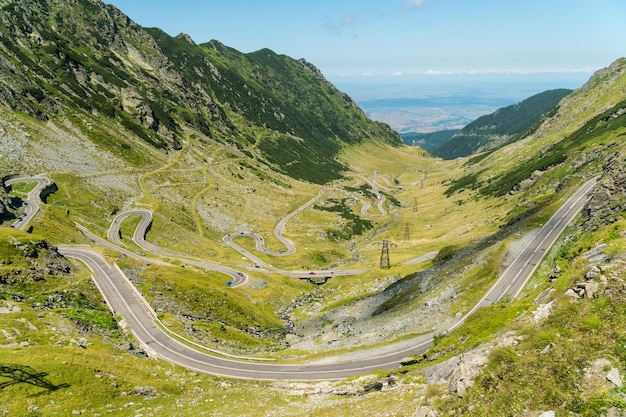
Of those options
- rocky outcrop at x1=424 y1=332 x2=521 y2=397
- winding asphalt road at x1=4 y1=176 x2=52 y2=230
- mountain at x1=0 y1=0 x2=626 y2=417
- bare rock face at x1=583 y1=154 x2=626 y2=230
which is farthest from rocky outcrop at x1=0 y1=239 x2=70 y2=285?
bare rock face at x1=583 y1=154 x2=626 y2=230

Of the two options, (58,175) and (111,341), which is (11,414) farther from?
(58,175)

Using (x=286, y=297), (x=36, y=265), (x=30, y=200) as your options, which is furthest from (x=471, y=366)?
(x=30, y=200)

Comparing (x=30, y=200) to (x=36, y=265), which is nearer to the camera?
(x=36, y=265)

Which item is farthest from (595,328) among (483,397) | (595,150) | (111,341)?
(595,150)

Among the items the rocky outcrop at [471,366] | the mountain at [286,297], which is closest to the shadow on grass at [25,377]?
the mountain at [286,297]

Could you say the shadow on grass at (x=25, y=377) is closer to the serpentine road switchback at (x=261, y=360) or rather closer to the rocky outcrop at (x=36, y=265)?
the serpentine road switchback at (x=261, y=360)

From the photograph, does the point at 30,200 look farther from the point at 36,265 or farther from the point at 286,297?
the point at 286,297
